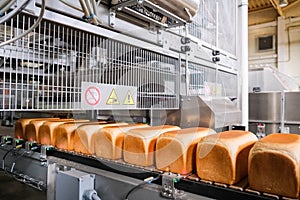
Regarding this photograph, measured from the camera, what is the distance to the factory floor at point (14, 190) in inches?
45.8

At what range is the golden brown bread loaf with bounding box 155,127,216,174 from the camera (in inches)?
28.5

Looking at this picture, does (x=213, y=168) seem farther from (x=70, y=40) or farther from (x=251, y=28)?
(x=251, y=28)

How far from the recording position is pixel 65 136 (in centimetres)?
103

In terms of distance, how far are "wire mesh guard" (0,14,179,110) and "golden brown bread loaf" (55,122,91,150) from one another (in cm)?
15

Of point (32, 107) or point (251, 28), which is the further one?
point (251, 28)

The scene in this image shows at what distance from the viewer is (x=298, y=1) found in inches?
193

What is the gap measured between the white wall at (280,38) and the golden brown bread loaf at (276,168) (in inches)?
189

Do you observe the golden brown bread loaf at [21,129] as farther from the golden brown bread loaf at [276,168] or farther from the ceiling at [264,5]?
the ceiling at [264,5]

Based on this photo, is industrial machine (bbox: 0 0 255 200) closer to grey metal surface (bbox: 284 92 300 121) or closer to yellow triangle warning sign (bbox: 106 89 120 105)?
yellow triangle warning sign (bbox: 106 89 120 105)

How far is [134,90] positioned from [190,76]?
0.56 meters

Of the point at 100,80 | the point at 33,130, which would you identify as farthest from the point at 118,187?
the point at 33,130

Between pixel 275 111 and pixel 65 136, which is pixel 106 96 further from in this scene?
pixel 275 111

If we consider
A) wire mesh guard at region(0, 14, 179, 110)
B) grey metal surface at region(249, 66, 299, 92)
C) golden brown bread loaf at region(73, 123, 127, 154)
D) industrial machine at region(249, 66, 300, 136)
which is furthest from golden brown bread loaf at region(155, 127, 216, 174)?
grey metal surface at region(249, 66, 299, 92)

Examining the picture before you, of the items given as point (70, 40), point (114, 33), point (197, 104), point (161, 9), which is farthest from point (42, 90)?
point (197, 104)
